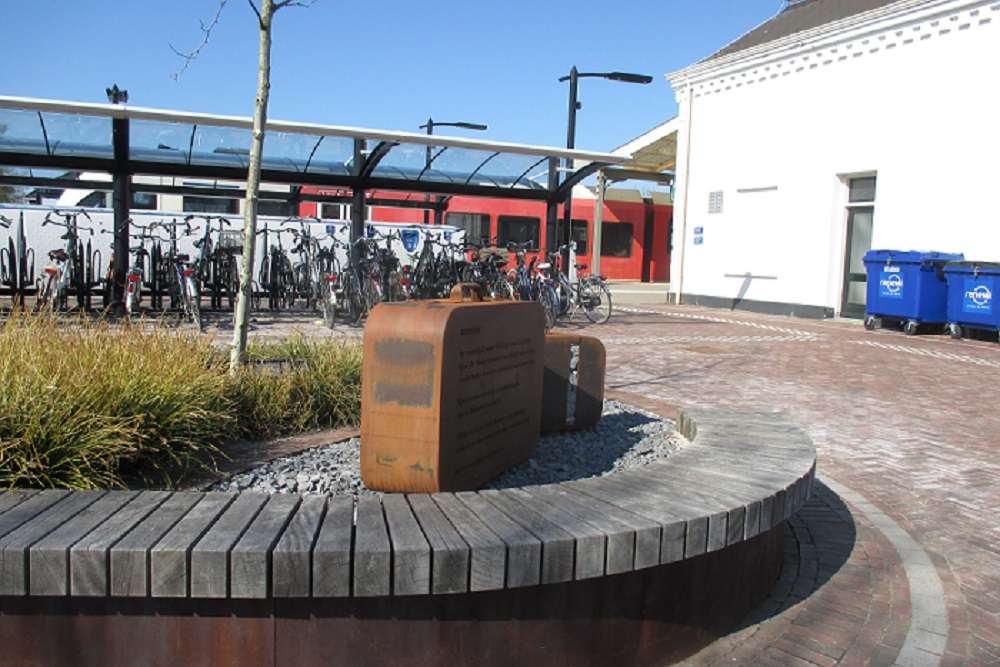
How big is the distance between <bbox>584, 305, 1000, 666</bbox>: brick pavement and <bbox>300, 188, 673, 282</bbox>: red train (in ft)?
46.0

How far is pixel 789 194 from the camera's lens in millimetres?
19047

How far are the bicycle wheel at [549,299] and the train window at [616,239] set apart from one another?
52.9 feet

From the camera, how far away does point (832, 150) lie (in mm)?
18047

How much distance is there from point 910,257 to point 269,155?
35.9ft

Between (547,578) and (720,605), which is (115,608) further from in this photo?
(720,605)

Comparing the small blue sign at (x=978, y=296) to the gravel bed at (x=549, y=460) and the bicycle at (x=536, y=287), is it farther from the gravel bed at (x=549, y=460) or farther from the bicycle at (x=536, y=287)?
the gravel bed at (x=549, y=460)

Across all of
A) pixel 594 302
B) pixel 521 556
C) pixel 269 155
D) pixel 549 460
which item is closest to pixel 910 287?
pixel 594 302

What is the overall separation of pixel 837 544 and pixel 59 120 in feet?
35.4

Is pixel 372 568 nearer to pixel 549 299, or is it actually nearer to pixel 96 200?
pixel 549 299

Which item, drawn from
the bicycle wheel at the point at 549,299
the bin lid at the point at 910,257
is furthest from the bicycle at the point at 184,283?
the bin lid at the point at 910,257

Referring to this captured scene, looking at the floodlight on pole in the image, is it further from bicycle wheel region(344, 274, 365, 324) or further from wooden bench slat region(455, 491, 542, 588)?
wooden bench slat region(455, 491, 542, 588)

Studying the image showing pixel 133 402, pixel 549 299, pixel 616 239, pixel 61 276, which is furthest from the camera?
pixel 616 239

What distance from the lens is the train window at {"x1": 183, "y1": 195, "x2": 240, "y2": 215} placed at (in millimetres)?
23984

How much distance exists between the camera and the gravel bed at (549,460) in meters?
3.71
